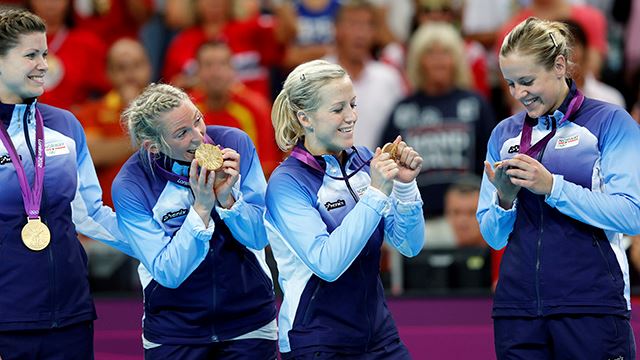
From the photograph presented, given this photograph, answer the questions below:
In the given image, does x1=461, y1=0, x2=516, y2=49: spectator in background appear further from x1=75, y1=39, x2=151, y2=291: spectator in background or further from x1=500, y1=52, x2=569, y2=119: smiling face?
x1=500, y1=52, x2=569, y2=119: smiling face

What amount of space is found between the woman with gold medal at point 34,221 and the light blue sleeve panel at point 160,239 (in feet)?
0.85

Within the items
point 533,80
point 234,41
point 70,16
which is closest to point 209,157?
point 533,80

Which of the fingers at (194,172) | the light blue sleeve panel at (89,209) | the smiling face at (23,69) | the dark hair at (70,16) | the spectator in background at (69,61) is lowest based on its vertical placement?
the spectator in background at (69,61)

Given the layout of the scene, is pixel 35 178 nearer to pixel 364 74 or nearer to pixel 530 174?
pixel 530 174

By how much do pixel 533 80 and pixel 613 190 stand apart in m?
0.49

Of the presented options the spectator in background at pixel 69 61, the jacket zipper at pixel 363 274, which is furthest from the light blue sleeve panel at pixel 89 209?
the spectator in background at pixel 69 61

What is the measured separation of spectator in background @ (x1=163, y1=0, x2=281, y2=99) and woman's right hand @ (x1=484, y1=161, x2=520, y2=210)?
192 inches

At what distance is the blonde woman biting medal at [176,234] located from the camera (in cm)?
473

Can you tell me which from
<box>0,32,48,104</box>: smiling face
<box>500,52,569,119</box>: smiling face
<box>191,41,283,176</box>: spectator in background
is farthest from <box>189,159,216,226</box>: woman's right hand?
<box>191,41,283,176</box>: spectator in background

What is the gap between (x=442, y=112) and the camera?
834 centimetres

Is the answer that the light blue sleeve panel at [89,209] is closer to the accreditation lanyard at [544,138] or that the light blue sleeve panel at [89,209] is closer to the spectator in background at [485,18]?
the accreditation lanyard at [544,138]

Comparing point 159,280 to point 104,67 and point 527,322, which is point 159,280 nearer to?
point 527,322

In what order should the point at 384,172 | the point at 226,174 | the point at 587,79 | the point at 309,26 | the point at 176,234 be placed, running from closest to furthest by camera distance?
1. the point at 384,172
2. the point at 226,174
3. the point at 176,234
4. the point at 587,79
5. the point at 309,26

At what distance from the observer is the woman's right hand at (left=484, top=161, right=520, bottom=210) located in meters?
4.50
